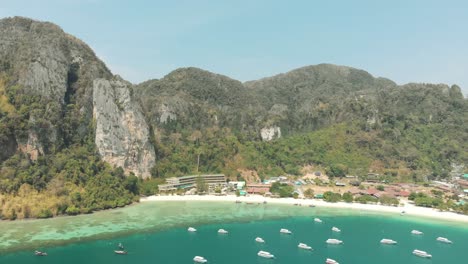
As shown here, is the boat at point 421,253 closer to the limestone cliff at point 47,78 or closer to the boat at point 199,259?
the boat at point 199,259

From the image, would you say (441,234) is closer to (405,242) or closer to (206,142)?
(405,242)

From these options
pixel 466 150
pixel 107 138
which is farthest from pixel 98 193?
pixel 466 150

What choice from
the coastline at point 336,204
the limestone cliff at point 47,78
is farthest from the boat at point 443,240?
the limestone cliff at point 47,78

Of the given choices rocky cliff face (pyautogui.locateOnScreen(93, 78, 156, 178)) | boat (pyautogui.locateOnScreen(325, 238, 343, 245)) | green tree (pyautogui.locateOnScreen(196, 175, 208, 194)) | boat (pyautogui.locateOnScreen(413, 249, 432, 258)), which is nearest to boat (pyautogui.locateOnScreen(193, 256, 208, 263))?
boat (pyautogui.locateOnScreen(325, 238, 343, 245))

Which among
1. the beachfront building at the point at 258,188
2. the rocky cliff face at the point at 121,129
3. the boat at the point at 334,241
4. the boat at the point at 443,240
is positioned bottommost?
the boat at the point at 334,241

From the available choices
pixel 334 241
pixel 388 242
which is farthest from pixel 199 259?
pixel 388 242
